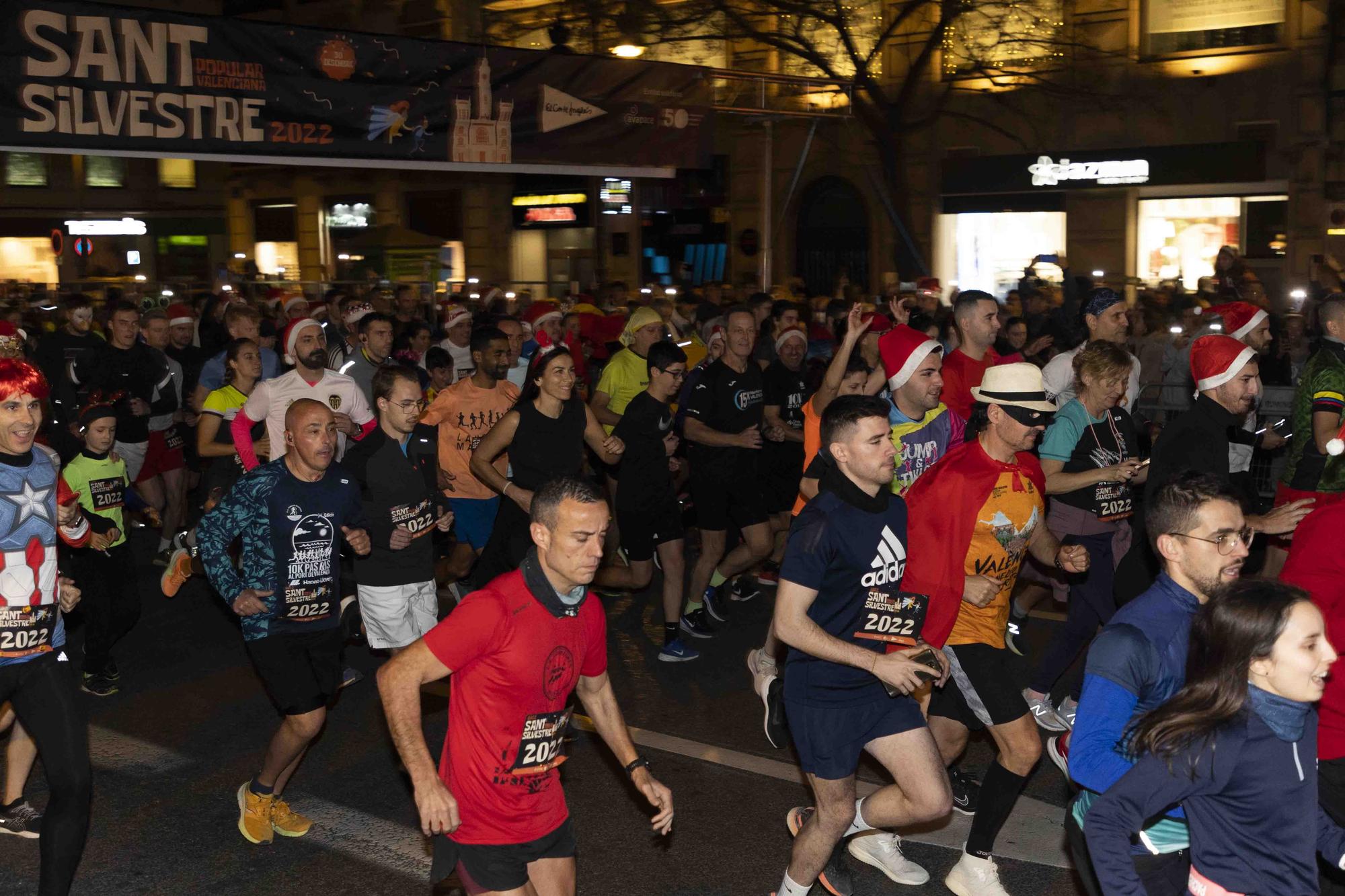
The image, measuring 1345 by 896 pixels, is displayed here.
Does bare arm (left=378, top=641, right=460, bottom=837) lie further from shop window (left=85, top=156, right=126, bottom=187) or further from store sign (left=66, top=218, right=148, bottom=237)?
shop window (left=85, top=156, right=126, bottom=187)

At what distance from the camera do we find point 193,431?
12.0m

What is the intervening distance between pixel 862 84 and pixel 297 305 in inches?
431

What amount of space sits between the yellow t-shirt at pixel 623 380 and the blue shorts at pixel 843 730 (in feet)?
17.9

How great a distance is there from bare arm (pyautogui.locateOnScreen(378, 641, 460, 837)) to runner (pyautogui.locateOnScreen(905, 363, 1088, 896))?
1.93m

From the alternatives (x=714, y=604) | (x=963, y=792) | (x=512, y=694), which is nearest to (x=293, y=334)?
(x=714, y=604)

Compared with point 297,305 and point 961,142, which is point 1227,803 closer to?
point 297,305

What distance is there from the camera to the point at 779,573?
521cm

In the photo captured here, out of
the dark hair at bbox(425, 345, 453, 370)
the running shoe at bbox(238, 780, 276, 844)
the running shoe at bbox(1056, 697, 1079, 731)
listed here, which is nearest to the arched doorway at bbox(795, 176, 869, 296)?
the dark hair at bbox(425, 345, 453, 370)

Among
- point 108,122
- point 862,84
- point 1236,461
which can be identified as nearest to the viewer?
point 1236,461

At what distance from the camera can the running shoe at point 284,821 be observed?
592 centimetres

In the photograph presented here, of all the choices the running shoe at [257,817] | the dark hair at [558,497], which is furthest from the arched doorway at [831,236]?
the dark hair at [558,497]

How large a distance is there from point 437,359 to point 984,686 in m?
6.47

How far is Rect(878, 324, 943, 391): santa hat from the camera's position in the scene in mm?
6477

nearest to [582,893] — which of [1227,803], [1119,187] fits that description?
[1227,803]
